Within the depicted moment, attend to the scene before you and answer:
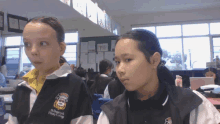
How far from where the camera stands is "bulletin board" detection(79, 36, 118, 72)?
22.2ft

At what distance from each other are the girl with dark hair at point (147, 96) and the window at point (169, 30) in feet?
20.2

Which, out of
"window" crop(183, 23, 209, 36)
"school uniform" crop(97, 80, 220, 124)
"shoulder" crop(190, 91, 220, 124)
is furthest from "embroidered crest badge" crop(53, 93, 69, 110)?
"window" crop(183, 23, 209, 36)

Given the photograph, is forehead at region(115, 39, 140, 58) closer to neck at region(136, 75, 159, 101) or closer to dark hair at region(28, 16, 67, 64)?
neck at region(136, 75, 159, 101)

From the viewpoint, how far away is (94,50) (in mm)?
6910

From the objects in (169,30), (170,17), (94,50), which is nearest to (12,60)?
(94,50)

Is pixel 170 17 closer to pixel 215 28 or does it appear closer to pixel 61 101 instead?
pixel 215 28

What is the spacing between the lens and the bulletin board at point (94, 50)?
676cm

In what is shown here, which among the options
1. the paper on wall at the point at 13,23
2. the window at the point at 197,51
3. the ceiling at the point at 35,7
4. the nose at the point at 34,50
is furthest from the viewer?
the window at the point at 197,51

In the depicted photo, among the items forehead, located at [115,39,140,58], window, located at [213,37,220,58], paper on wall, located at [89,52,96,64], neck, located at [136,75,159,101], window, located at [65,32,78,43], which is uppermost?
window, located at [65,32,78,43]

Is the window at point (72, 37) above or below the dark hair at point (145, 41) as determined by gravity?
above

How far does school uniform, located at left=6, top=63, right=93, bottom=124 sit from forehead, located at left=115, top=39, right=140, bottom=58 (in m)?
0.30

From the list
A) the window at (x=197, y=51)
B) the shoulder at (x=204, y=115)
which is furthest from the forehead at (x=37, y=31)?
the window at (x=197, y=51)

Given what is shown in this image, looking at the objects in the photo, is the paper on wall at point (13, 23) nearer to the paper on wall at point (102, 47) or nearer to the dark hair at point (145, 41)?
the dark hair at point (145, 41)

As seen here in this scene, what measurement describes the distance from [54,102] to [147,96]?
17.4 inches
